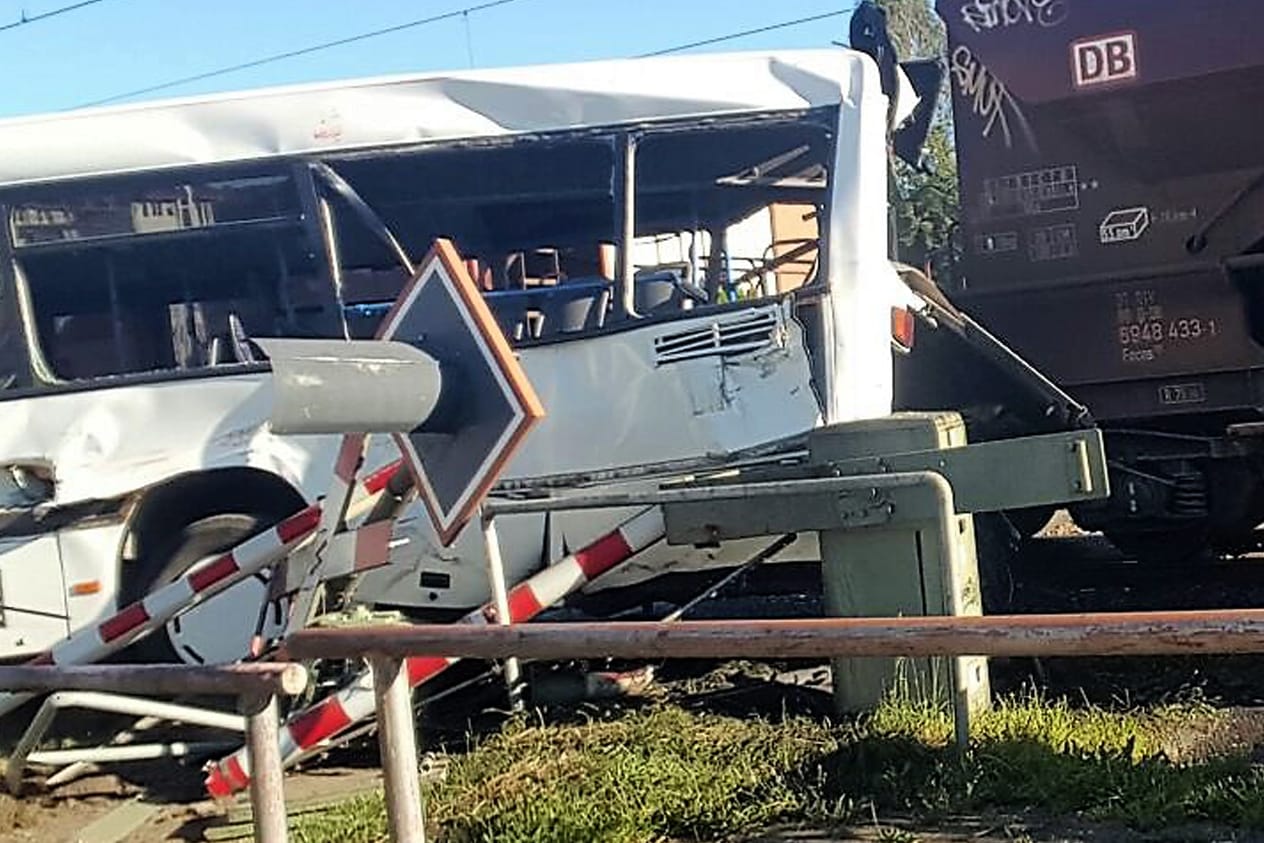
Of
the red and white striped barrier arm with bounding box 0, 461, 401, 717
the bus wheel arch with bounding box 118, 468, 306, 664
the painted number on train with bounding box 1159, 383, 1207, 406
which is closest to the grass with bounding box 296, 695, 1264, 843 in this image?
the red and white striped barrier arm with bounding box 0, 461, 401, 717

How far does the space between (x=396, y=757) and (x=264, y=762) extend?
287mm

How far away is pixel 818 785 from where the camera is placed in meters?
4.66

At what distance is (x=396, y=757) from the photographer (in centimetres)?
333

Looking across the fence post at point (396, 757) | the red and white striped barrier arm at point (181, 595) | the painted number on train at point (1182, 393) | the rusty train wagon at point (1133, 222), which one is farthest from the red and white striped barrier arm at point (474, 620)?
the painted number on train at point (1182, 393)

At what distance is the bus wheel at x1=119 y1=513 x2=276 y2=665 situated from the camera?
20.5 feet

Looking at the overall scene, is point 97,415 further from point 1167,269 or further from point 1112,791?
point 1167,269

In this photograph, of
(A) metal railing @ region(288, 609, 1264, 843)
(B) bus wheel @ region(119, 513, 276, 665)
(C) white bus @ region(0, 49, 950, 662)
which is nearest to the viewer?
(A) metal railing @ region(288, 609, 1264, 843)

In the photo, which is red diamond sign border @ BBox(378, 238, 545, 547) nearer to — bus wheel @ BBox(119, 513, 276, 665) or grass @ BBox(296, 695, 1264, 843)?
grass @ BBox(296, 695, 1264, 843)

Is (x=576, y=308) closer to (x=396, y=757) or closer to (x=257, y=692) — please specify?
(x=396, y=757)

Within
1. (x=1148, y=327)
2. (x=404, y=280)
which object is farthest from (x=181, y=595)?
(x=1148, y=327)

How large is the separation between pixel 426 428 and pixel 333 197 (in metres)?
3.06

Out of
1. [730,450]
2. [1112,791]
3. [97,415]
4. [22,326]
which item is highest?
[22,326]

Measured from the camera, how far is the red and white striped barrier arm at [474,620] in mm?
5234

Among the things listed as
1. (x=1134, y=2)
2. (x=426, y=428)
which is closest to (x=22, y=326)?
(x=426, y=428)
